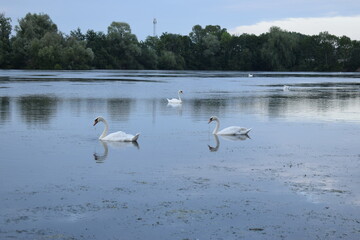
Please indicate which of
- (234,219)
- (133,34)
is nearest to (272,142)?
(234,219)

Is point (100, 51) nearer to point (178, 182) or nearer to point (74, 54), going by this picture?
point (74, 54)

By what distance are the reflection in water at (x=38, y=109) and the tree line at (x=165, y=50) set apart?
7154 centimetres

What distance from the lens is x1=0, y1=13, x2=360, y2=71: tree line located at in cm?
10706

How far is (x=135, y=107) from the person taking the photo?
30906 mm

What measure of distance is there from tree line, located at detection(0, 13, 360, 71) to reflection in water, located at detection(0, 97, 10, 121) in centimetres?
7114

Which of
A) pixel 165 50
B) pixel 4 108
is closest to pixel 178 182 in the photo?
pixel 4 108

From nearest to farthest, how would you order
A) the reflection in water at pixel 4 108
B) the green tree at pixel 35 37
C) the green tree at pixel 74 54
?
the reflection in water at pixel 4 108 → the green tree at pixel 35 37 → the green tree at pixel 74 54

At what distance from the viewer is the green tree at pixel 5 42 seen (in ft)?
370

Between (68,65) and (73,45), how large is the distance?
6.82 meters

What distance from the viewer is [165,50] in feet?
488

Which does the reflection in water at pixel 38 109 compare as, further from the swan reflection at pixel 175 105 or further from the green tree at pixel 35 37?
the green tree at pixel 35 37

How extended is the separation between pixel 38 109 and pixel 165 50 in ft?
400

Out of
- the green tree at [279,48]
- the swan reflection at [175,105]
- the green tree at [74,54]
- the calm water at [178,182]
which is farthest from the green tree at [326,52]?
the calm water at [178,182]

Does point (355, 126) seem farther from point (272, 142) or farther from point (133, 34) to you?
point (133, 34)
